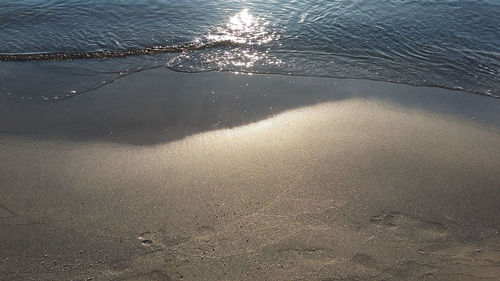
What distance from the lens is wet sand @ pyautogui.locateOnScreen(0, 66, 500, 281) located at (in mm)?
3840

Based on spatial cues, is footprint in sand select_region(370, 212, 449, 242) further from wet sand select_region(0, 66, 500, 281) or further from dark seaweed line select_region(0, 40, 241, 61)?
dark seaweed line select_region(0, 40, 241, 61)

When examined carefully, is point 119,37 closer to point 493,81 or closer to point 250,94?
point 250,94

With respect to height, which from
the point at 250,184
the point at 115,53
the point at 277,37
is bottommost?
the point at 250,184

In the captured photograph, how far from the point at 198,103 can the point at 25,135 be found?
2.85 meters

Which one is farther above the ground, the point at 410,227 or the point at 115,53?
the point at 115,53

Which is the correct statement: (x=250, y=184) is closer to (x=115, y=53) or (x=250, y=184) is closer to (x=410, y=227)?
(x=410, y=227)

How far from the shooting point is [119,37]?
8.98 meters

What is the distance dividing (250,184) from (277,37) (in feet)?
17.7

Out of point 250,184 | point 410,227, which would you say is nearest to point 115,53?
point 250,184

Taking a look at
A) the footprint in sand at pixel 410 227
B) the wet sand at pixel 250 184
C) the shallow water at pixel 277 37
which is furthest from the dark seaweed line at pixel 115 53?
the footprint in sand at pixel 410 227

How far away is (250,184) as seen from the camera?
4.79 meters

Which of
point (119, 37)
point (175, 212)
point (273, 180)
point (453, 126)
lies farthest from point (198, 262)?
point (119, 37)

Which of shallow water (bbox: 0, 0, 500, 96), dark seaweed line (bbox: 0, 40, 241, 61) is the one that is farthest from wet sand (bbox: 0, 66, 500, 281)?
dark seaweed line (bbox: 0, 40, 241, 61)

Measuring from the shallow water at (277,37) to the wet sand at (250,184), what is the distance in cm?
106
